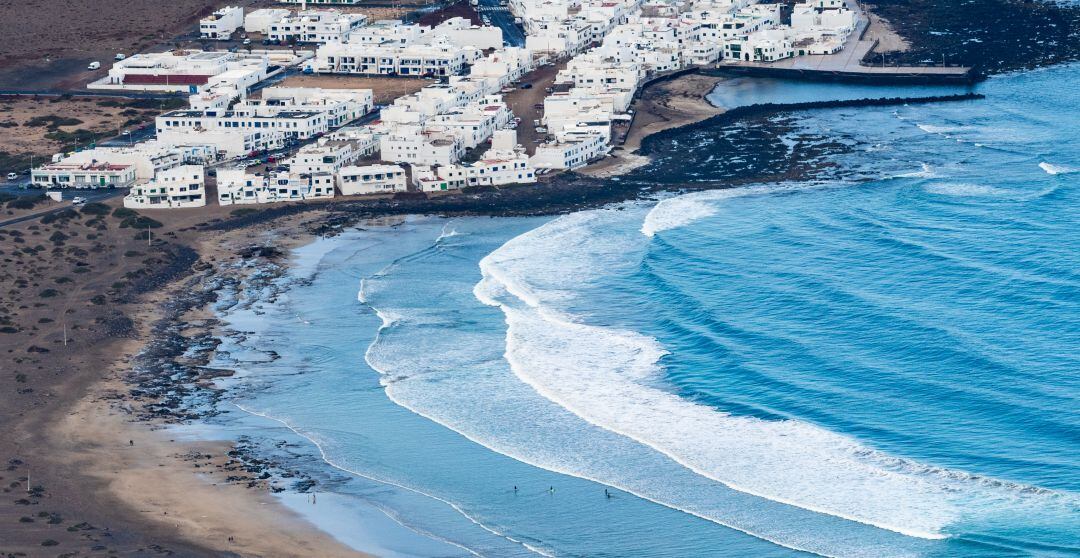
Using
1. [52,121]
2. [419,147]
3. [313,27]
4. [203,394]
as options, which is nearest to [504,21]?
[313,27]

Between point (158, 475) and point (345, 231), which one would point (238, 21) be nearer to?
point (345, 231)

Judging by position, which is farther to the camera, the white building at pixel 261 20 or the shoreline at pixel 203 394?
the white building at pixel 261 20

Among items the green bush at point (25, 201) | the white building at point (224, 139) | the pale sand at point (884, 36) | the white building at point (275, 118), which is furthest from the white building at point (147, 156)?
the pale sand at point (884, 36)

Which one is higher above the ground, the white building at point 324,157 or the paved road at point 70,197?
the white building at point 324,157

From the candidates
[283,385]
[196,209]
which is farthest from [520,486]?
[196,209]

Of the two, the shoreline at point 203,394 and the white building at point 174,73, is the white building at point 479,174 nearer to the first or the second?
the shoreline at point 203,394

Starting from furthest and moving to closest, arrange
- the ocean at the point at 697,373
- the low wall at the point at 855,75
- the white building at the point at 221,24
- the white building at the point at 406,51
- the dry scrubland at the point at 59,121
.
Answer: the white building at the point at 221,24
the white building at the point at 406,51
the low wall at the point at 855,75
the dry scrubland at the point at 59,121
the ocean at the point at 697,373

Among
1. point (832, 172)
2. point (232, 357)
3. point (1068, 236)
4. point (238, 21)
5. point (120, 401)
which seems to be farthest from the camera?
point (238, 21)
